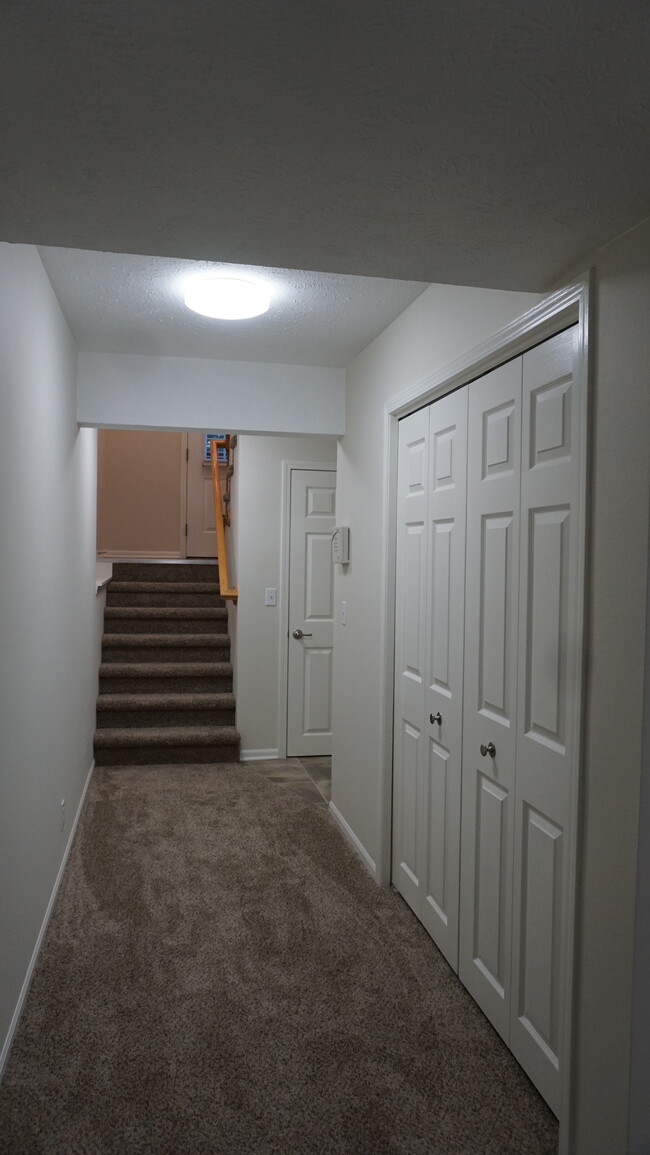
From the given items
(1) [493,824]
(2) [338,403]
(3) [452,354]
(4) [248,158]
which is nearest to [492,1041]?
(1) [493,824]

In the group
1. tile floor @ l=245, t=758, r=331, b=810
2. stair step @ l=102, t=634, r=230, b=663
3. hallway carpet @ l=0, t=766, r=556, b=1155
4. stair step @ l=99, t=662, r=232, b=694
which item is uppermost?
stair step @ l=102, t=634, r=230, b=663

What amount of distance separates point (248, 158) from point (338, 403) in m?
2.51

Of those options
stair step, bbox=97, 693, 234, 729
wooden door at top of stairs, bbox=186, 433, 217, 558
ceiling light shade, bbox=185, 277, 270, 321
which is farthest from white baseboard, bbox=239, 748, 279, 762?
ceiling light shade, bbox=185, 277, 270, 321

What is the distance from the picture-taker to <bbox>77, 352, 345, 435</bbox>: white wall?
3486 millimetres

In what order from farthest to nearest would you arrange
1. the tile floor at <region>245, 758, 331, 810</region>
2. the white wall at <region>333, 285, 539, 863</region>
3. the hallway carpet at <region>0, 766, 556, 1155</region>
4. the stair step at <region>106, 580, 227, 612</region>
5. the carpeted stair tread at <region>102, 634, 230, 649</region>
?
the stair step at <region>106, 580, 227, 612</region>, the carpeted stair tread at <region>102, 634, 230, 649</region>, the tile floor at <region>245, 758, 331, 810</region>, the white wall at <region>333, 285, 539, 863</region>, the hallway carpet at <region>0, 766, 556, 1155</region>

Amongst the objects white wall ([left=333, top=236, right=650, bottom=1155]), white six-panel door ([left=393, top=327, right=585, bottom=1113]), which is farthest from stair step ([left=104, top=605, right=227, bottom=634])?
white wall ([left=333, top=236, right=650, bottom=1155])

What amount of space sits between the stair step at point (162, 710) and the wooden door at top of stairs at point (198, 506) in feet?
8.61

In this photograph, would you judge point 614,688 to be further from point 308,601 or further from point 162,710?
point 162,710

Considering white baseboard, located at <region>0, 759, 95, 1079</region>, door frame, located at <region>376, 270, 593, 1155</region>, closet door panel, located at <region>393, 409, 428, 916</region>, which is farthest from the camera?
closet door panel, located at <region>393, 409, 428, 916</region>

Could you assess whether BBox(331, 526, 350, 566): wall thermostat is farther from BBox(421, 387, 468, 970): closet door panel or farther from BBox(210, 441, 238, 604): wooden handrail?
BBox(210, 441, 238, 604): wooden handrail

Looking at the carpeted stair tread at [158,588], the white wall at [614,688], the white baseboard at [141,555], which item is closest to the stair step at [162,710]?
the carpeted stair tread at [158,588]

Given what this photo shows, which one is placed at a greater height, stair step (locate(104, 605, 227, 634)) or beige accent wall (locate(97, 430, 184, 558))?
beige accent wall (locate(97, 430, 184, 558))

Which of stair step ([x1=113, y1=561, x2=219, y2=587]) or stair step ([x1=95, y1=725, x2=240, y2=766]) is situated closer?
stair step ([x1=95, y1=725, x2=240, y2=766])

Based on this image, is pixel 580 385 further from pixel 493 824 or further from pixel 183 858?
pixel 183 858
